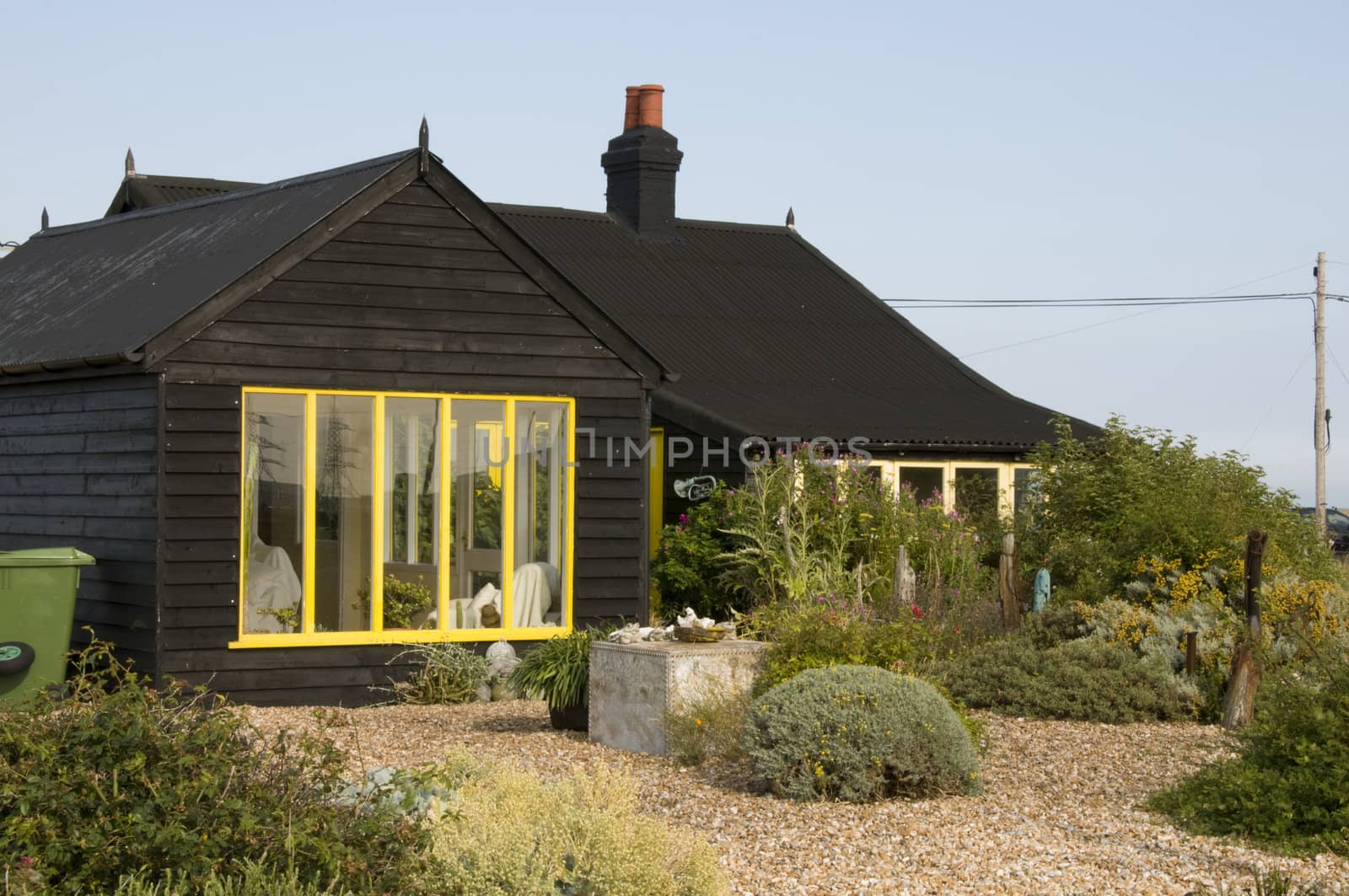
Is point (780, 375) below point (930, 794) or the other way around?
the other way around

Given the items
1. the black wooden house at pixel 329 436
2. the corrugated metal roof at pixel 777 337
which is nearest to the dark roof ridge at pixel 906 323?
the corrugated metal roof at pixel 777 337

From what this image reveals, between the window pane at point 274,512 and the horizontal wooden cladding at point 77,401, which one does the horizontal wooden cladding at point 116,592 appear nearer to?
the window pane at point 274,512

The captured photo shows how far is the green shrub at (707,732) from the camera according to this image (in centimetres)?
892

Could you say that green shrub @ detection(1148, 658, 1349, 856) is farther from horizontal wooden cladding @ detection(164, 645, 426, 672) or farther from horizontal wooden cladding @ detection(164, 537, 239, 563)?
horizontal wooden cladding @ detection(164, 537, 239, 563)

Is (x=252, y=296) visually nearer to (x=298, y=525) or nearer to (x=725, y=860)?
(x=298, y=525)

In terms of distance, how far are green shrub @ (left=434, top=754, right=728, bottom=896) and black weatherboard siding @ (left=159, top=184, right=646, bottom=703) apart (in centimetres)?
601

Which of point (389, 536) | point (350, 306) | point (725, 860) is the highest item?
point (350, 306)

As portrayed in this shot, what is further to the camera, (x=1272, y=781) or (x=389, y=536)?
(x=389, y=536)

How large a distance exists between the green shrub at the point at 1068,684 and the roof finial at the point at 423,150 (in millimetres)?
5283

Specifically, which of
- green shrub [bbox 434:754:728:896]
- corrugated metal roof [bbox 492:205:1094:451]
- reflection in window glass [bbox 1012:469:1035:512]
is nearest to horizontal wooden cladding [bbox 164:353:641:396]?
corrugated metal roof [bbox 492:205:1094:451]

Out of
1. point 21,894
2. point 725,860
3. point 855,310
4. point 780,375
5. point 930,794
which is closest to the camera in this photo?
point 21,894

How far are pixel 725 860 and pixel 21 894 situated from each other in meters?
2.75

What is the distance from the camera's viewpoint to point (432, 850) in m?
5.30

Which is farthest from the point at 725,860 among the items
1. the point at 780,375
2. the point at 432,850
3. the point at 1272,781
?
the point at 780,375
